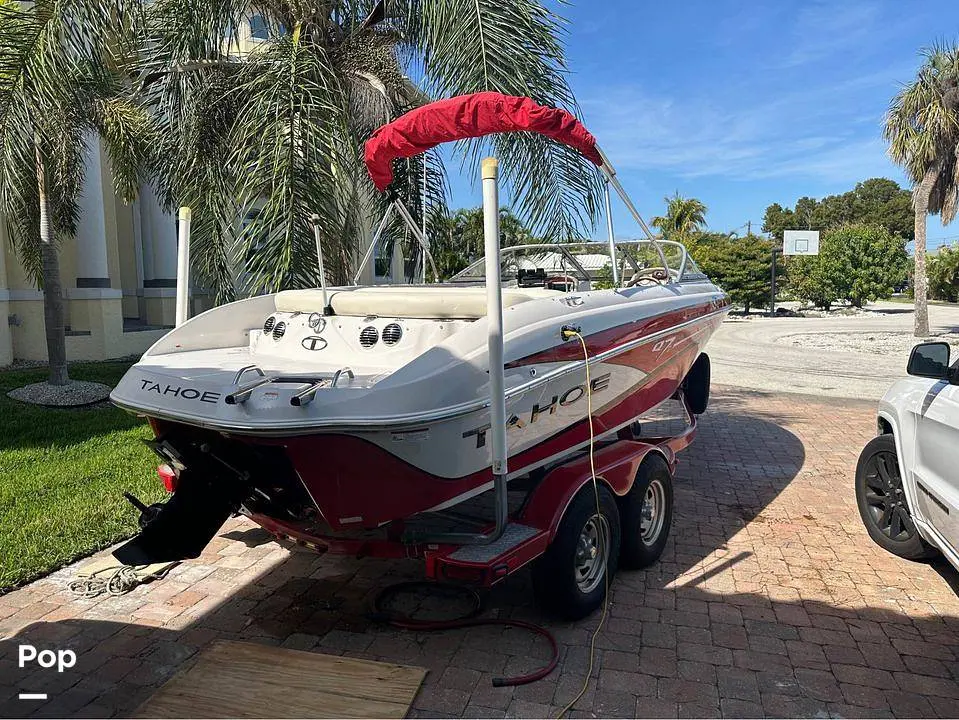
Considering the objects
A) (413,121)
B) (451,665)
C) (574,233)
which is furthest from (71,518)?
(574,233)

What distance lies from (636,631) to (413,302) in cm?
213

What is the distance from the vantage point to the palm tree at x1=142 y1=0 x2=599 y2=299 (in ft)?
21.0

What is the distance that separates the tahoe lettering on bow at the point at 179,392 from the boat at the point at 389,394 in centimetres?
1

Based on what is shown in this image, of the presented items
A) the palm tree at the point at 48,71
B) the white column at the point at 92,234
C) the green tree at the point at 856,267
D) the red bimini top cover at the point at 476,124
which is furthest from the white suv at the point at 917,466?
the green tree at the point at 856,267

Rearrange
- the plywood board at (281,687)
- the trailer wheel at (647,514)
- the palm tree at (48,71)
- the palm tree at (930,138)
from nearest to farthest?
1. the plywood board at (281,687)
2. the trailer wheel at (647,514)
3. the palm tree at (48,71)
4. the palm tree at (930,138)

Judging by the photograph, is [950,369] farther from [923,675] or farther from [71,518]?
[71,518]

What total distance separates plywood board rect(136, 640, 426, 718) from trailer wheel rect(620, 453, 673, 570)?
164cm

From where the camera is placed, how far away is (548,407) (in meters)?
3.86

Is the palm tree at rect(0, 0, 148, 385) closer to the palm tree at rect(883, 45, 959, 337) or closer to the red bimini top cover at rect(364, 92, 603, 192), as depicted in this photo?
the red bimini top cover at rect(364, 92, 603, 192)

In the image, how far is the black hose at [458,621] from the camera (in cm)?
335

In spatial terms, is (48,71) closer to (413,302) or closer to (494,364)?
(413,302)

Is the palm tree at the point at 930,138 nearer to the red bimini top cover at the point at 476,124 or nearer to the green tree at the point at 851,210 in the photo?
the red bimini top cover at the point at 476,124

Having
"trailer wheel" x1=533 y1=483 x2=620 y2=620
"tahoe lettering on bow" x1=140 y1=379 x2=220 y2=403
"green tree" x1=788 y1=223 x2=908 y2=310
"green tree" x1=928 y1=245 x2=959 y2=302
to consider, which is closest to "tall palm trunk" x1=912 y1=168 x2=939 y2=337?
"green tree" x1=928 y1=245 x2=959 y2=302

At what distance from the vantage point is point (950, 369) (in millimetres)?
3848
